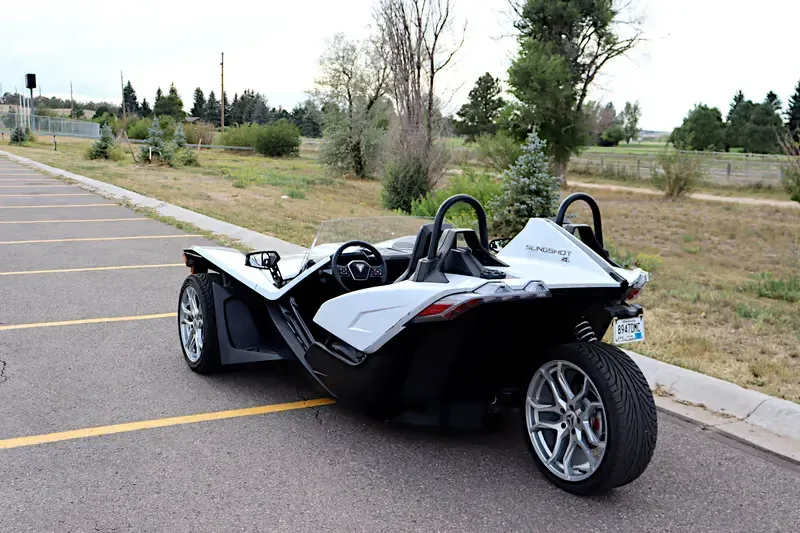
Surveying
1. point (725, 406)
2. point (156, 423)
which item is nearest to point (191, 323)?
point (156, 423)

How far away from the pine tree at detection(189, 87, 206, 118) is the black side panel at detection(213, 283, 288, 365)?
113708 millimetres

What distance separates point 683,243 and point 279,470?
46.6 ft

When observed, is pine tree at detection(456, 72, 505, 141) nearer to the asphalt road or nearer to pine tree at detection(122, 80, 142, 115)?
pine tree at detection(122, 80, 142, 115)

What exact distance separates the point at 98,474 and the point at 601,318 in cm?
263

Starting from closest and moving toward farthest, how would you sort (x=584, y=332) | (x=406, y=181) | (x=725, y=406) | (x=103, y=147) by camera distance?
(x=584, y=332) → (x=725, y=406) → (x=406, y=181) → (x=103, y=147)

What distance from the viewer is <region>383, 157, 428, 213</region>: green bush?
20641 mm

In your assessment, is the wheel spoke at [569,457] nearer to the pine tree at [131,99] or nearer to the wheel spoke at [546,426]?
the wheel spoke at [546,426]

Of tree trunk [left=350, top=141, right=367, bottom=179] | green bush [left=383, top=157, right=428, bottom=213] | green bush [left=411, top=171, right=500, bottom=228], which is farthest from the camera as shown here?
tree trunk [left=350, top=141, right=367, bottom=179]

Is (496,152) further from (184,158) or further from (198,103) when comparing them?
(198,103)

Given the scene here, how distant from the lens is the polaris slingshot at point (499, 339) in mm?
3266

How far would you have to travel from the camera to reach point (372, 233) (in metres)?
4.76

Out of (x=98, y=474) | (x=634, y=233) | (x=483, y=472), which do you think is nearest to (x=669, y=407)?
(x=483, y=472)

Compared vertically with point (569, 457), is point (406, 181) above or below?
above

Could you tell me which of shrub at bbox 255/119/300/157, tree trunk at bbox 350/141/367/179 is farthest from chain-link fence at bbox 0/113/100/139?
tree trunk at bbox 350/141/367/179
